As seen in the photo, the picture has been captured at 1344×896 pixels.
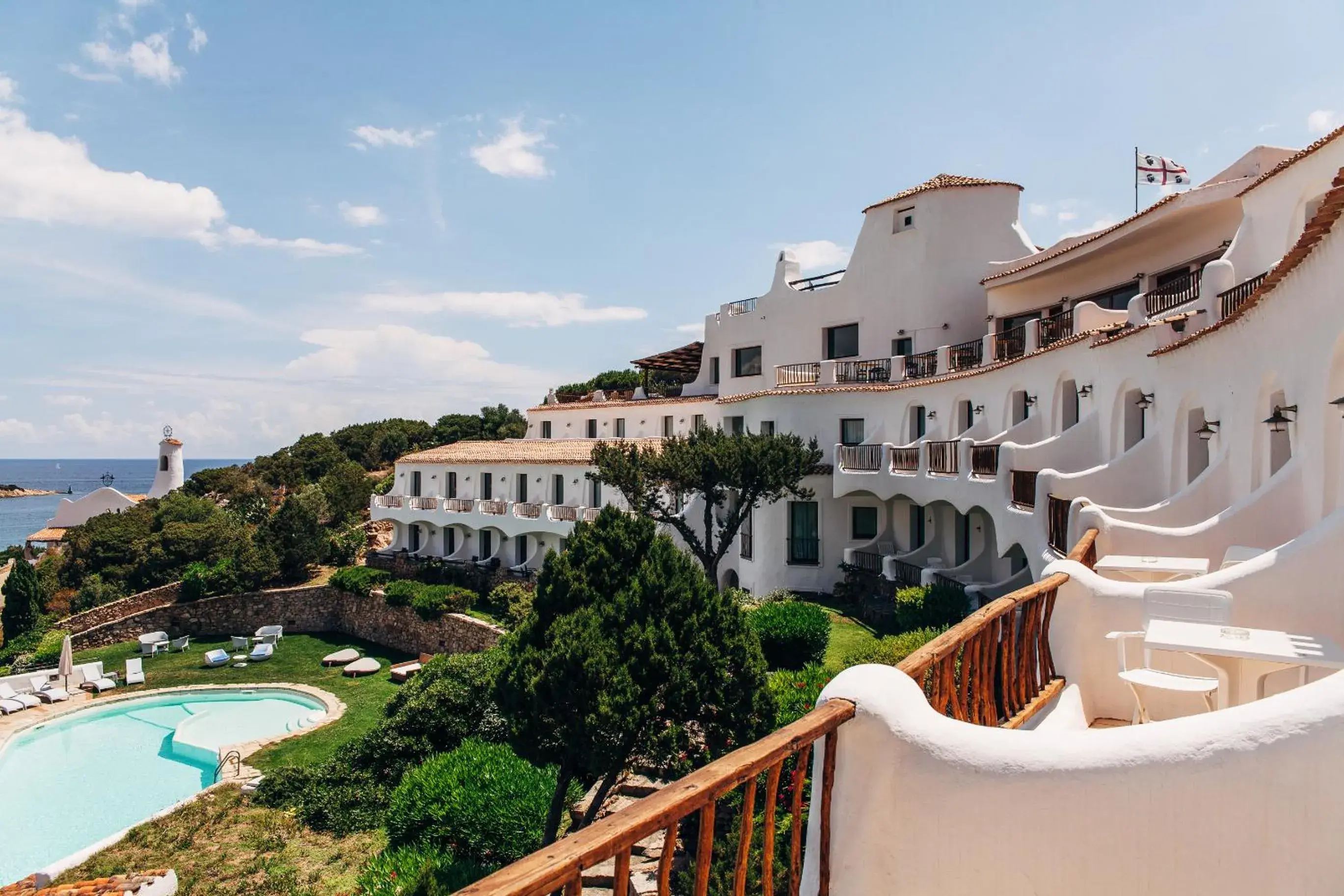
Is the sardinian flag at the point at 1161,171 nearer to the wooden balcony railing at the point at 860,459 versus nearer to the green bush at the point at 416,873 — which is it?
the wooden balcony railing at the point at 860,459

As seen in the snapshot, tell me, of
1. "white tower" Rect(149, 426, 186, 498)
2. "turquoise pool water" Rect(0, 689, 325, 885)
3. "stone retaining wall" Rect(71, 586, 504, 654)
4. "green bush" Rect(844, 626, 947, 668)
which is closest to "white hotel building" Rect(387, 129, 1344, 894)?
"green bush" Rect(844, 626, 947, 668)

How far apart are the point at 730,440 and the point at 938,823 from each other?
21.8 metres

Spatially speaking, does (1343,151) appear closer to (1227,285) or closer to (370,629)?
(1227,285)

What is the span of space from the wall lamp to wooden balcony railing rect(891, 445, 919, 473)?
13.0 meters

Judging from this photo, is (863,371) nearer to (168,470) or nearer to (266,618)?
(266,618)

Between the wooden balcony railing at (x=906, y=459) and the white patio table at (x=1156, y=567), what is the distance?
13655 millimetres

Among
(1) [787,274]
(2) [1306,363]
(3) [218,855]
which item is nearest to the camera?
(2) [1306,363]

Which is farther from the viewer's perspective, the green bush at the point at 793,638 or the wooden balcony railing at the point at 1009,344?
the wooden balcony railing at the point at 1009,344

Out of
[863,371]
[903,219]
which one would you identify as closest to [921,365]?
[863,371]

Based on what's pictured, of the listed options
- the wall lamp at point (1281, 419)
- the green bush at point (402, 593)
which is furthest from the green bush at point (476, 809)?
the green bush at point (402, 593)

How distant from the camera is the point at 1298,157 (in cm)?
1280

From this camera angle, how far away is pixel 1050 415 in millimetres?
18500

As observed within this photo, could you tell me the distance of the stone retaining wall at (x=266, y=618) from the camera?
120ft

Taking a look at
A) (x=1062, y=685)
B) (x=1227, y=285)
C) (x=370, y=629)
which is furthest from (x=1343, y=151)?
(x=370, y=629)
